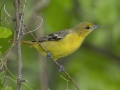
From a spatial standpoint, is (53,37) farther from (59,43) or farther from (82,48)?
(82,48)

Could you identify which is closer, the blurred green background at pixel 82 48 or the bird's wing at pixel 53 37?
the bird's wing at pixel 53 37

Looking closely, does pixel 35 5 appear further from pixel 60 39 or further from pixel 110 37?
pixel 110 37

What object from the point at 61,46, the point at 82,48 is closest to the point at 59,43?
the point at 61,46

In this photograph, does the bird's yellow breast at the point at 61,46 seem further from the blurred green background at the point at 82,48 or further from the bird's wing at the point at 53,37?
the blurred green background at the point at 82,48

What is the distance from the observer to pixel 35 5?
5871mm

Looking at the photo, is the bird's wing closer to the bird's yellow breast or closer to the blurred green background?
the bird's yellow breast

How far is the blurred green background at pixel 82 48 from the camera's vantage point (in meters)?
5.68

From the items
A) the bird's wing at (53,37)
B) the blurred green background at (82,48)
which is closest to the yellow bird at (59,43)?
the bird's wing at (53,37)

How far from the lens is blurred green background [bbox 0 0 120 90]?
5676mm

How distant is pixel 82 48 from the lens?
7840 mm

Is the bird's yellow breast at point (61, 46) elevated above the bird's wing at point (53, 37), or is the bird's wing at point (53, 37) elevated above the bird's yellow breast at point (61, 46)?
the bird's wing at point (53, 37)

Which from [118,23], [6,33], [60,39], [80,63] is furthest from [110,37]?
[6,33]

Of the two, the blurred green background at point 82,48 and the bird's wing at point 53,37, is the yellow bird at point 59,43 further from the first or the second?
the blurred green background at point 82,48

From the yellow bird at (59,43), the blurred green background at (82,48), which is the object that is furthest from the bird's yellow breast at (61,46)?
the blurred green background at (82,48)
